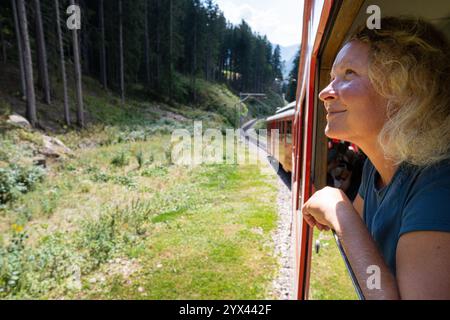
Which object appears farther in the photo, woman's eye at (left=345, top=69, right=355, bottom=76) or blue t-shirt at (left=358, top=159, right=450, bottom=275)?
woman's eye at (left=345, top=69, right=355, bottom=76)

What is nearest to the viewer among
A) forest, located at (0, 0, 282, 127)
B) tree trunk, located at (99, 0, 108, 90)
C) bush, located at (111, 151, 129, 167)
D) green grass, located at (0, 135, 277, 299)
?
green grass, located at (0, 135, 277, 299)

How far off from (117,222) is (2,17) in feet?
90.7

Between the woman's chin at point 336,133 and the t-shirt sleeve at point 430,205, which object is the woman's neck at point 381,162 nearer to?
the woman's chin at point 336,133

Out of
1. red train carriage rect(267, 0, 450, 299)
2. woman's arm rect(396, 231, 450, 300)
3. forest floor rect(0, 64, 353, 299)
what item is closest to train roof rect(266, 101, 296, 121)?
forest floor rect(0, 64, 353, 299)

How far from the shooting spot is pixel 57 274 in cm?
519

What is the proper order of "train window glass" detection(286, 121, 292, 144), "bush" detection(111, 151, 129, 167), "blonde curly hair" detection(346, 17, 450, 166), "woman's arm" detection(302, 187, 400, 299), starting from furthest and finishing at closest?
1. "bush" detection(111, 151, 129, 167)
2. "train window glass" detection(286, 121, 292, 144)
3. "blonde curly hair" detection(346, 17, 450, 166)
4. "woman's arm" detection(302, 187, 400, 299)

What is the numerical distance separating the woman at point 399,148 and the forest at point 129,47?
18.7 m

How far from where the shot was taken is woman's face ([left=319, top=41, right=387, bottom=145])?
1038mm

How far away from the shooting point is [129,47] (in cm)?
3584

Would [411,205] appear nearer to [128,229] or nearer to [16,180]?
[128,229]

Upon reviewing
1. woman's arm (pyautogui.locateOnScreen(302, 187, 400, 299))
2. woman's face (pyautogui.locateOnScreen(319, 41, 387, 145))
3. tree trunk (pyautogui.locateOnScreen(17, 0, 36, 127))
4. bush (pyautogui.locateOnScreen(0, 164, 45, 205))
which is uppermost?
tree trunk (pyautogui.locateOnScreen(17, 0, 36, 127))

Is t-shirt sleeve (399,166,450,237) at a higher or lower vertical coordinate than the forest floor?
higher

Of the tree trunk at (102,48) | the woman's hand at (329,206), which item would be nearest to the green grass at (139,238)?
the woman's hand at (329,206)

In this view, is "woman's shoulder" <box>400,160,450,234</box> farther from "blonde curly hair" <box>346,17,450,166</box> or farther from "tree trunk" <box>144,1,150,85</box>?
"tree trunk" <box>144,1,150,85</box>
